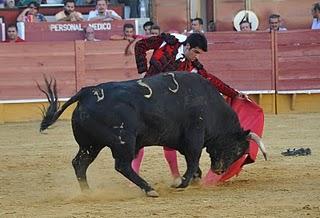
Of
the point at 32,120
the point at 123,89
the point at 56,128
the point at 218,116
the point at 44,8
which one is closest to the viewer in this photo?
the point at 123,89

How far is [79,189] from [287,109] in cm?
637

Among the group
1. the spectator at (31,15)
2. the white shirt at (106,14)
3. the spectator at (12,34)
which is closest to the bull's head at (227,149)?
the spectator at (12,34)

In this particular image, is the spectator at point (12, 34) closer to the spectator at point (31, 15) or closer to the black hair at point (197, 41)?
the spectator at point (31, 15)

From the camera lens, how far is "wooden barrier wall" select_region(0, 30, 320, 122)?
1246 cm

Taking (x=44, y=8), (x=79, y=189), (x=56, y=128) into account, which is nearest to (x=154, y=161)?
(x=79, y=189)

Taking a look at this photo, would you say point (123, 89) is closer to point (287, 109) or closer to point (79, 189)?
point (79, 189)

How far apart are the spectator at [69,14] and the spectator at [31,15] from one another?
30 centimetres

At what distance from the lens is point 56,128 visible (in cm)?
1134

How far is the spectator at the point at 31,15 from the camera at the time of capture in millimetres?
13341

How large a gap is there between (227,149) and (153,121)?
829 millimetres

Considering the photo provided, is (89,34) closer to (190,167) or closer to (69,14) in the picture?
(69,14)

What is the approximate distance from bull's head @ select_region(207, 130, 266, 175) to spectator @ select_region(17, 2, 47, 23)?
698 cm

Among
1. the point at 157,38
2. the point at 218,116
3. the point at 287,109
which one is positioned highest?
the point at 157,38

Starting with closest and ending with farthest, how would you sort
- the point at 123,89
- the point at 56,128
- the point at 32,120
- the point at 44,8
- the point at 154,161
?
1. the point at 123,89
2. the point at 154,161
3. the point at 56,128
4. the point at 32,120
5. the point at 44,8
